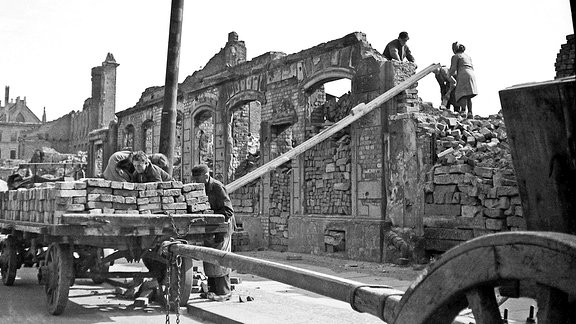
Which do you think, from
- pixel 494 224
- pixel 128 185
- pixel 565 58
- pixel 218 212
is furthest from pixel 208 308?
pixel 565 58

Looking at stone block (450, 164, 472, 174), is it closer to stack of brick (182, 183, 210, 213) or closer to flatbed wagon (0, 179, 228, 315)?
flatbed wagon (0, 179, 228, 315)

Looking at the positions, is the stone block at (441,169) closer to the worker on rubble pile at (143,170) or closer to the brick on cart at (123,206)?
the worker on rubble pile at (143,170)

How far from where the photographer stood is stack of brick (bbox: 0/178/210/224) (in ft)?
21.0

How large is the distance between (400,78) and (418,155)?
1.88 meters

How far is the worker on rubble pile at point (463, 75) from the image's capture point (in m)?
13.6

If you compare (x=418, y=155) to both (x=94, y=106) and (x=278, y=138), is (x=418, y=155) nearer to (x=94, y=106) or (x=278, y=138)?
(x=278, y=138)

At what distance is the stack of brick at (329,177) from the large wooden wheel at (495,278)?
1177 cm

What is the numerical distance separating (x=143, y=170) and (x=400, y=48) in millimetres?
8534

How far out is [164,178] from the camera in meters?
7.67

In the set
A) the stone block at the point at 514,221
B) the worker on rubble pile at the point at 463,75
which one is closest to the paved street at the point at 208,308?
the stone block at the point at 514,221

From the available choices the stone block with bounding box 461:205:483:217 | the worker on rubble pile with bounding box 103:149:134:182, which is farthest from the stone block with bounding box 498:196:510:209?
the worker on rubble pile with bounding box 103:149:134:182

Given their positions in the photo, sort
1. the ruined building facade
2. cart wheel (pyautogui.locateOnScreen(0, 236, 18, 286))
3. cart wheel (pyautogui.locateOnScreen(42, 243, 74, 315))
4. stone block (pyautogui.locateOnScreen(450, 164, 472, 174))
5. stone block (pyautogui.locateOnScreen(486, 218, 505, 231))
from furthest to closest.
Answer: the ruined building facade → stone block (pyautogui.locateOnScreen(450, 164, 472, 174)) → stone block (pyautogui.locateOnScreen(486, 218, 505, 231)) → cart wheel (pyautogui.locateOnScreen(0, 236, 18, 286)) → cart wheel (pyautogui.locateOnScreen(42, 243, 74, 315))

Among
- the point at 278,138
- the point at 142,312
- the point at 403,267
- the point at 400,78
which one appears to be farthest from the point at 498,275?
the point at 278,138

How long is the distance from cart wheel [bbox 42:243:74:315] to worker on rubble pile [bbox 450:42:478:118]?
32.0 ft
